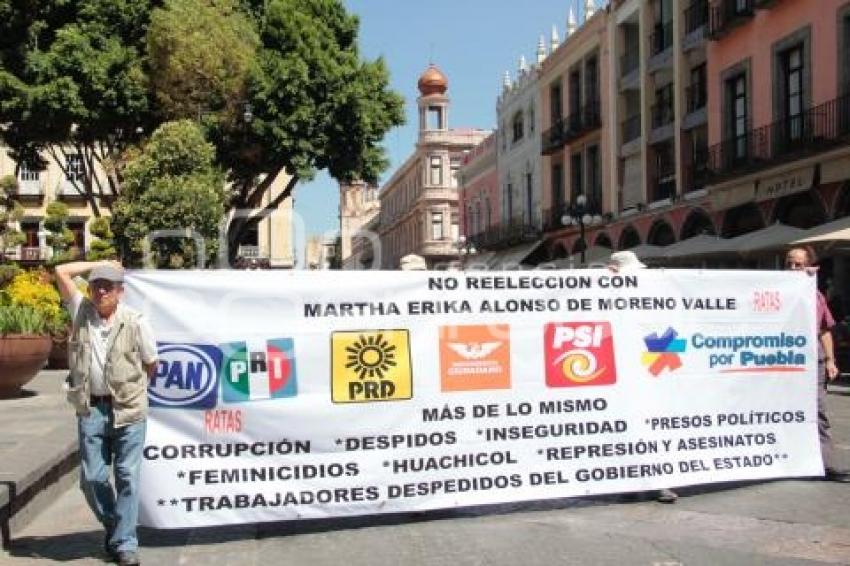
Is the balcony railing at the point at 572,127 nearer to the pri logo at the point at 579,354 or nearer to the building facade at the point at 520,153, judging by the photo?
the building facade at the point at 520,153

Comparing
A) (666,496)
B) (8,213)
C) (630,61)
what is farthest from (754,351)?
(630,61)

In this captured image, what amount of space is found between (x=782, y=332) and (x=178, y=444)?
4.42 m

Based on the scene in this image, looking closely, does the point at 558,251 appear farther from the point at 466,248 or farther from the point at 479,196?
the point at 479,196

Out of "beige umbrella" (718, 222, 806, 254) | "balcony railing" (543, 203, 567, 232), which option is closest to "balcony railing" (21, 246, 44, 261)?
"balcony railing" (543, 203, 567, 232)

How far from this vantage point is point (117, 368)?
542 cm

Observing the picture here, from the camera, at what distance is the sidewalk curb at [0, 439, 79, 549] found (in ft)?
19.8

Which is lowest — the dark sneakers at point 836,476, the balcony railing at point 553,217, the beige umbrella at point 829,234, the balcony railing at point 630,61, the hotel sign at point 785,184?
the dark sneakers at point 836,476

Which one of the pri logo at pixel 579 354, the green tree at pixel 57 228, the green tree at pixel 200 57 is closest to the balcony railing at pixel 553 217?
the green tree at pixel 200 57

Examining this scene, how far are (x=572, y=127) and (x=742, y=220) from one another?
14.4 m

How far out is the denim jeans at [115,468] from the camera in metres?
5.43

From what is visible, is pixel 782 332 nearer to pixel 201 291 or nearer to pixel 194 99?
pixel 201 291

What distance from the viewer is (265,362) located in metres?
6.21

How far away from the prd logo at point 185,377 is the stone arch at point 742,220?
24063 millimetres

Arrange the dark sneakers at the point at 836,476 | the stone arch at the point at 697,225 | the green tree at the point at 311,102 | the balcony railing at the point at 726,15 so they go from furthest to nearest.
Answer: the stone arch at the point at 697,225 → the green tree at the point at 311,102 → the balcony railing at the point at 726,15 → the dark sneakers at the point at 836,476
